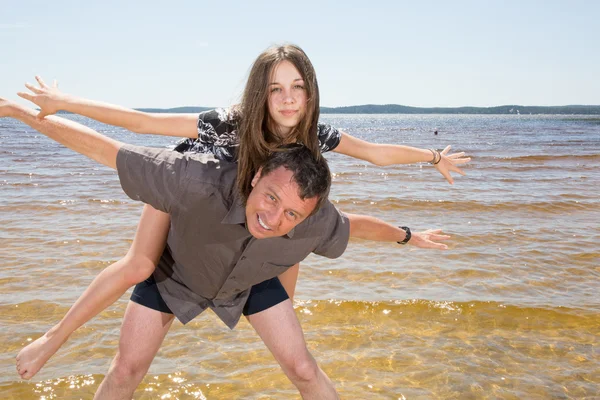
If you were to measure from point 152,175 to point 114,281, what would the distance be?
73 centimetres

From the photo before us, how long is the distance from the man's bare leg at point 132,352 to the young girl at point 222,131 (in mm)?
197

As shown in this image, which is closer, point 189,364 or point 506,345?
point 189,364

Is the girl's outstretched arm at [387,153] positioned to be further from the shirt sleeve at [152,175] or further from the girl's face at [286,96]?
the shirt sleeve at [152,175]

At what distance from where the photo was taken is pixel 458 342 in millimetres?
5203

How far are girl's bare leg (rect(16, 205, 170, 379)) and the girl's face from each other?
3.24 ft

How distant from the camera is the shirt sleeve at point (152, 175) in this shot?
3.03m

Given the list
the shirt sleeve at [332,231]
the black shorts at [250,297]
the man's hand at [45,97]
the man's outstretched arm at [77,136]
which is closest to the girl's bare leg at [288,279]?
the black shorts at [250,297]

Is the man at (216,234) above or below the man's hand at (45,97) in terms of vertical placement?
below

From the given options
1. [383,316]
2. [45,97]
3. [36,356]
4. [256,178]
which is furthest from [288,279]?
[383,316]

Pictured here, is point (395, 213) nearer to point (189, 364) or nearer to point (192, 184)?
point (189, 364)

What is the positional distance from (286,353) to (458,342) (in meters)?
2.44

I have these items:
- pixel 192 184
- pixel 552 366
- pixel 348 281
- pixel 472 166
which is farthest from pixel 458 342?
pixel 472 166

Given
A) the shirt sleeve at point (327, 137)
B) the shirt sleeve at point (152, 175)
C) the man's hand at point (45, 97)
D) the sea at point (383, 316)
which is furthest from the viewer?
the sea at point (383, 316)

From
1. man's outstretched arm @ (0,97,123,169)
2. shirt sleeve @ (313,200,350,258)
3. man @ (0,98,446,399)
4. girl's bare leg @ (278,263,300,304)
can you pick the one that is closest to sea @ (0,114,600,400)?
girl's bare leg @ (278,263,300,304)
